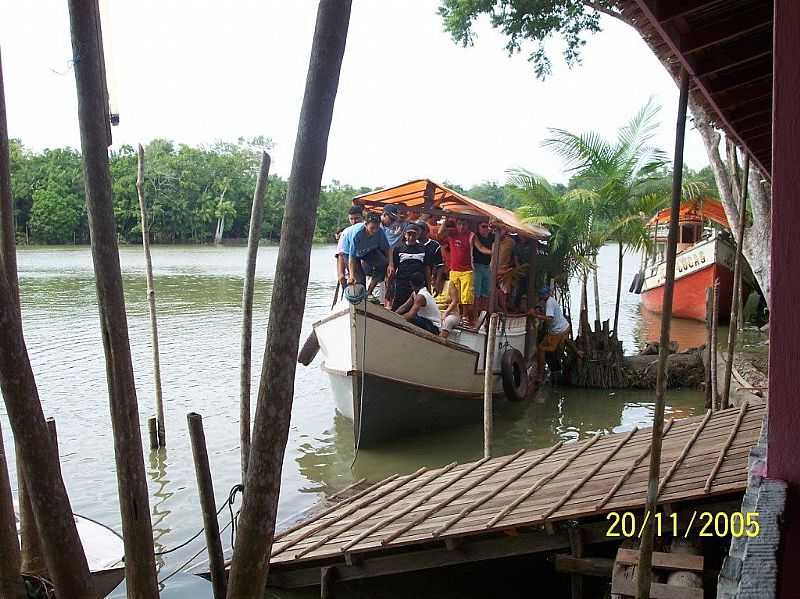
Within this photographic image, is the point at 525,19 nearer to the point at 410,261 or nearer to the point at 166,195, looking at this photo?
the point at 410,261

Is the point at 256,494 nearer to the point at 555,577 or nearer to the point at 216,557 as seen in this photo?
the point at 216,557

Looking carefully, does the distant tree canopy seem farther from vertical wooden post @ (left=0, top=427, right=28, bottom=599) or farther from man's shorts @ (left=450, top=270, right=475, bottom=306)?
vertical wooden post @ (left=0, top=427, right=28, bottom=599)

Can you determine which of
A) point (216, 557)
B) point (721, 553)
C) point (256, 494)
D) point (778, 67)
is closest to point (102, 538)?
point (216, 557)

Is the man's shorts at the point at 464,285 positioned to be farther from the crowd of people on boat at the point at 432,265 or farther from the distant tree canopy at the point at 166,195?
the distant tree canopy at the point at 166,195

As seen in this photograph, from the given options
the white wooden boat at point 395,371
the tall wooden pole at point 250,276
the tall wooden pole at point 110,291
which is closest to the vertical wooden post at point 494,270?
the white wooden boat at point 395,371

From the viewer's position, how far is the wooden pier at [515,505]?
4.76m

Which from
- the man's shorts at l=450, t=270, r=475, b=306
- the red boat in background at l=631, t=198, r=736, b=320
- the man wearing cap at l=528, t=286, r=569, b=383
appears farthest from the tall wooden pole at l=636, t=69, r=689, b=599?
the red boat in background at l=631, t=198, r=736, b=320

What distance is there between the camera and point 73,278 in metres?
33.2

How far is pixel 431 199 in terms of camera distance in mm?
11961

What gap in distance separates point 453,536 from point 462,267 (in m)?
6.89

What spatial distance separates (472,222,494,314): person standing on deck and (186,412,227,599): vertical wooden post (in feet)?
25.8

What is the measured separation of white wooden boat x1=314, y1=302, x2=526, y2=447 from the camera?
380 inches

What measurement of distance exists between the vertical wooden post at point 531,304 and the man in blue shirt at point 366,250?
341 centimetres
